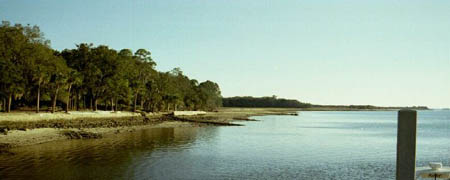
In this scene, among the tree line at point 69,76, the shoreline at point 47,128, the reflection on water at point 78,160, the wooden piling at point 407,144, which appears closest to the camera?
the wooden piling at point 407,144

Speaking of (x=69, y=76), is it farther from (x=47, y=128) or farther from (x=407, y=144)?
(x=407, y=144)

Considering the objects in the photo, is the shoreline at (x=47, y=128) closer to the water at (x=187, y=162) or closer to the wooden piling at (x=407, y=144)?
the water at (x=187, y=162)

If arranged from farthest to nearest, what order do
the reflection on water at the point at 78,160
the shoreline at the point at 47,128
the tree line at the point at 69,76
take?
Answer: the tree line at the point at 69,76, the shoreline at the point at 47,128, the reflection on water at the point at 78,160

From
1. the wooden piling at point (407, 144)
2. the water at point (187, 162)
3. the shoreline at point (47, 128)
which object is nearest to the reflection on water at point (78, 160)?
the water at point (187, 162)

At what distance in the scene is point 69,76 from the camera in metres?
51.8

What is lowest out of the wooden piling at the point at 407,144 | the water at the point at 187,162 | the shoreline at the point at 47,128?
the water at the point at 187,162

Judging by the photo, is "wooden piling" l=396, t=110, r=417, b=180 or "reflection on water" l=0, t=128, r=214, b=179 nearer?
"wooden piling" l=396, t=110, r=417, b=180

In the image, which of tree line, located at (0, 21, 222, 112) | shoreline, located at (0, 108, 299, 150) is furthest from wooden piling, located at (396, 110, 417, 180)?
tree line, located at (0, 21, 222, 112)

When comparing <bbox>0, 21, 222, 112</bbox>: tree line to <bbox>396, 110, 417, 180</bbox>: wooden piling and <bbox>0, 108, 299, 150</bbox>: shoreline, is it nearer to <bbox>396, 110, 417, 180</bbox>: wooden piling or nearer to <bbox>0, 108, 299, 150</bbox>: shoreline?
<bbox>0, 108, 299, 150</bbox>: shoreline

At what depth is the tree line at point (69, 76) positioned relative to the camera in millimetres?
45438

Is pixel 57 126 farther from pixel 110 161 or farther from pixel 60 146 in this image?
pixel 110 161

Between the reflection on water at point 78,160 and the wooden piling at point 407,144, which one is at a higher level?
the wooden piling at point 407,144

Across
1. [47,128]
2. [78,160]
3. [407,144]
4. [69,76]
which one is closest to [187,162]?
[78,160]

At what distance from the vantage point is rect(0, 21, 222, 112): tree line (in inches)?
1789
